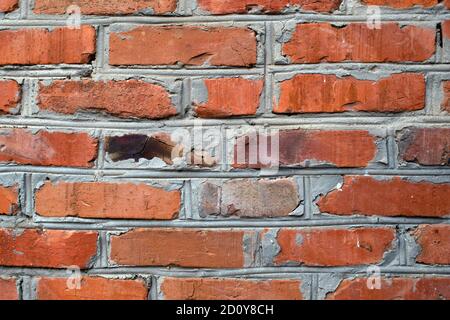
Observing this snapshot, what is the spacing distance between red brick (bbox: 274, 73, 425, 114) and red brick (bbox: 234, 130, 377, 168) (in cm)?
4

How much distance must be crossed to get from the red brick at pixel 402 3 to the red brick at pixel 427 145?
20 centimetres

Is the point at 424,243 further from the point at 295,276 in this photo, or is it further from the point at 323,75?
the point at 323,75

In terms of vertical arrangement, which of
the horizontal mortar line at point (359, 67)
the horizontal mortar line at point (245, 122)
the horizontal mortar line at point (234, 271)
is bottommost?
the horizontal mortar line at point (234, 271)

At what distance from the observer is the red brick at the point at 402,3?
0.76 m

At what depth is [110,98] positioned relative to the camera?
0.77 metres

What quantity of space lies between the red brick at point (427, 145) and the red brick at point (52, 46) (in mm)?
542

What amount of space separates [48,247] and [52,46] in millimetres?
338

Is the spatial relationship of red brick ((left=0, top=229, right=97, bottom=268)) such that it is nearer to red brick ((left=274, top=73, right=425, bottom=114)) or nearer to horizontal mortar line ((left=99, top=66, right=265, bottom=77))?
horizontal mortar line ((left=99, top=66, right=265, bottom=77))

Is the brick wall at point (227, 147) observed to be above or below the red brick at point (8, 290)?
above

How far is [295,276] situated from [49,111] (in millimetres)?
495

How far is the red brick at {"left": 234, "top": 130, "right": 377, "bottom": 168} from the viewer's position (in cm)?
76

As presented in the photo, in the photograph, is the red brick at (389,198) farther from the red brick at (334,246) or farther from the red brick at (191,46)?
the red brick at (191,46)

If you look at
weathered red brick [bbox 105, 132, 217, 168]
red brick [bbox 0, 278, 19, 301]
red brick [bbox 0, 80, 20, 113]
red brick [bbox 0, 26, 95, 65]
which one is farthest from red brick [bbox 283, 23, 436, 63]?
red brick [bbox 0, 278, 19, 301]

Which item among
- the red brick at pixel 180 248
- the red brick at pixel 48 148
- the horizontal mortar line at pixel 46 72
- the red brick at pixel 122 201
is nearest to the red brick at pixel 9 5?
the horizontal mortar line at pixel 46 72
